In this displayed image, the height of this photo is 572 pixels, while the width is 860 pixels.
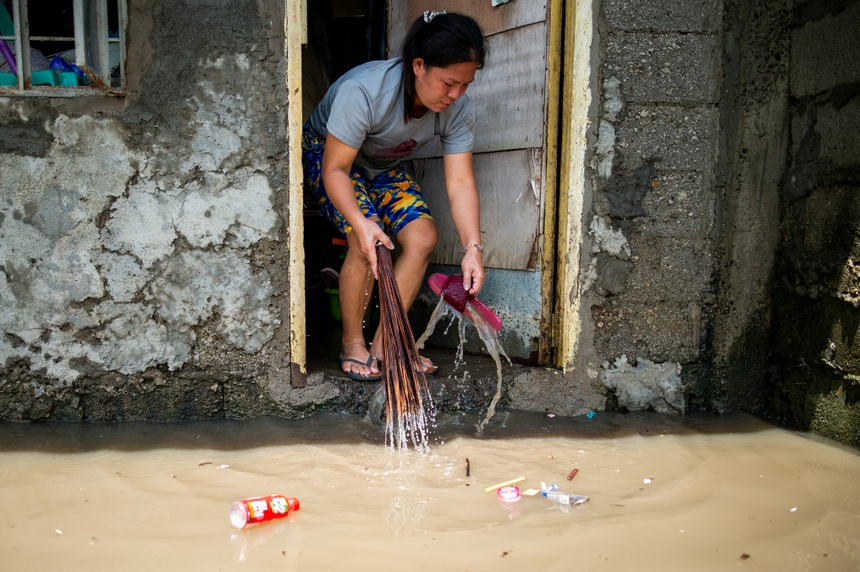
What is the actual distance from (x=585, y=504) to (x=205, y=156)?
196 centimetres

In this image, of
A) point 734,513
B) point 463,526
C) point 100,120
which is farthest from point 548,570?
point 100,120

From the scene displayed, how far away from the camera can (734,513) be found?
229 centimetres

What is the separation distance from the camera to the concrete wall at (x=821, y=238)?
9.29 feet

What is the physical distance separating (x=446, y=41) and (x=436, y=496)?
1.66m

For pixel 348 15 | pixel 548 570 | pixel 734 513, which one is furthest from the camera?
pixel 348 15

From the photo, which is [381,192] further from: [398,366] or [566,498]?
[566,498]

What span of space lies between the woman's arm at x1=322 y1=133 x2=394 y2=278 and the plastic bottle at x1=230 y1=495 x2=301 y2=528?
0.94 metres

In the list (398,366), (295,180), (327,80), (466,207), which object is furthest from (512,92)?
(327,80)

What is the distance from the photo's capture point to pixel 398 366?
2752mm

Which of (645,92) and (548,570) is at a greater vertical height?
(645,92)

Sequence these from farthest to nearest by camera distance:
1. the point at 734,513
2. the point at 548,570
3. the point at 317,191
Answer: the point at 317,191 < the point at 734,513 < the point at 548,570

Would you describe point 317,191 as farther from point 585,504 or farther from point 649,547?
point 649,547

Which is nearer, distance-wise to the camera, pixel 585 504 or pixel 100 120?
pixel 585 504

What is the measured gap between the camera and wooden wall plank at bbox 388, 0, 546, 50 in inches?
129
